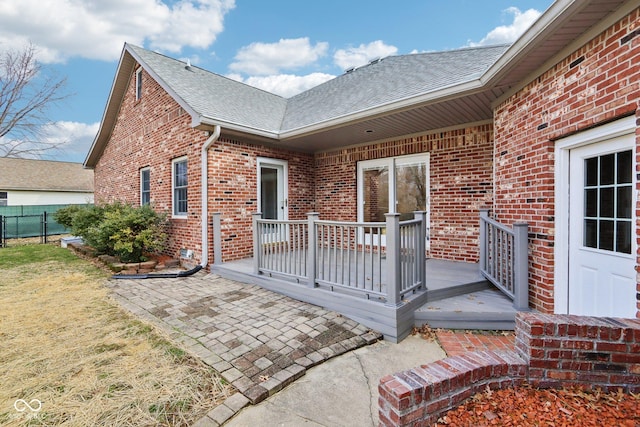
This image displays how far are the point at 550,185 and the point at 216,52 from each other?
15.6 m

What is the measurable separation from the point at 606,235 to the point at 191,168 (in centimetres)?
661

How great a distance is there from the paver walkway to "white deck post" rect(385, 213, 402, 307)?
19.1 inches

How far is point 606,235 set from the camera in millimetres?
2869

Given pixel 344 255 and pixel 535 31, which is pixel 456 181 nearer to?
pixel 344 255

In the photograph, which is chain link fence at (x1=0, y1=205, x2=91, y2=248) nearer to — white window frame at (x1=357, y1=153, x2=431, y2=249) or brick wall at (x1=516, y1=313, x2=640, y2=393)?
white window frame at (x1=357, y1=153, x2=431, y2=249)

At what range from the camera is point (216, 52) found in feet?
48.3

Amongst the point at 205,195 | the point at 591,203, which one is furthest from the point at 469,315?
the point at 205,195

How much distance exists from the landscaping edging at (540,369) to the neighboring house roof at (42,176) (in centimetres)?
2486

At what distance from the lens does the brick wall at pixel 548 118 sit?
2.50 metres

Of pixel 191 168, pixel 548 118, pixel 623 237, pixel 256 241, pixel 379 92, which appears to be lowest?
pixel 256 241

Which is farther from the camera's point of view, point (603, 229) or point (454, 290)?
point (454, 290)

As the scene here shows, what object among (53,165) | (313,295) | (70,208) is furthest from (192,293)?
(53,165)

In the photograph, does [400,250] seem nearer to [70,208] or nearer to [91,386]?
[91,386]

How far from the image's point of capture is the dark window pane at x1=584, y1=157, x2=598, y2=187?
3000 mm
